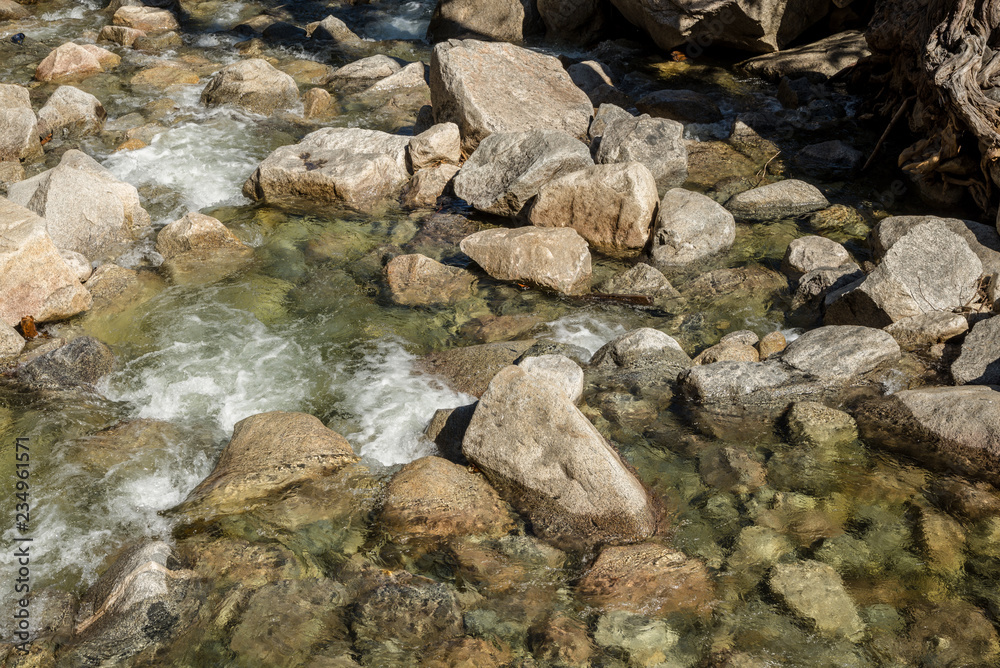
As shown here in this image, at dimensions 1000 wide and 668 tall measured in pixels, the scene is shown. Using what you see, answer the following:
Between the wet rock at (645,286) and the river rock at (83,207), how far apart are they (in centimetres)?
433

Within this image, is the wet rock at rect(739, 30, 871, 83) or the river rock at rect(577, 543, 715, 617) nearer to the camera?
the river rock at rect(577, 543, 715, 617)

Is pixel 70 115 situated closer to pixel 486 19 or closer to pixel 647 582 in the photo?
pixel 486 19

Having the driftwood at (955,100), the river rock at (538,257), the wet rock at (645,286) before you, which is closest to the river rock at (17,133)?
the river rock at (538,257)

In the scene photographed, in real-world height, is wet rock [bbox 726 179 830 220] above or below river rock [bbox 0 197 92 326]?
above

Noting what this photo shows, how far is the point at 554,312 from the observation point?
6070mm

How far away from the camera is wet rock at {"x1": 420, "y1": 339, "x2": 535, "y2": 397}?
5.26m

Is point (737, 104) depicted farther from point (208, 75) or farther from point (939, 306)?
point (208, 75)

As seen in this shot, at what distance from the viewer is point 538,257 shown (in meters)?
6.25

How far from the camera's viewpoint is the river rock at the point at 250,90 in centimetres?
980

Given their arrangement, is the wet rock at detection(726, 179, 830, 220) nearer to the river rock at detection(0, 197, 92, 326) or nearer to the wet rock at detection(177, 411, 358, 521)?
the wet rock at detection(177, 411, 358, 521)

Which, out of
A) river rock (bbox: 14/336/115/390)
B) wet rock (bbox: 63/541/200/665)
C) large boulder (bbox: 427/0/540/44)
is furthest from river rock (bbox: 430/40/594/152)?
wet rock (bbox: 63/541/200/665)

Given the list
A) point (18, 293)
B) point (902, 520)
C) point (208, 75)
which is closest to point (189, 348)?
point (18, 293)

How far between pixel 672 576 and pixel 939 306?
318 centimetres

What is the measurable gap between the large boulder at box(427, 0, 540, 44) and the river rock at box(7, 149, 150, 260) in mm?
6972
